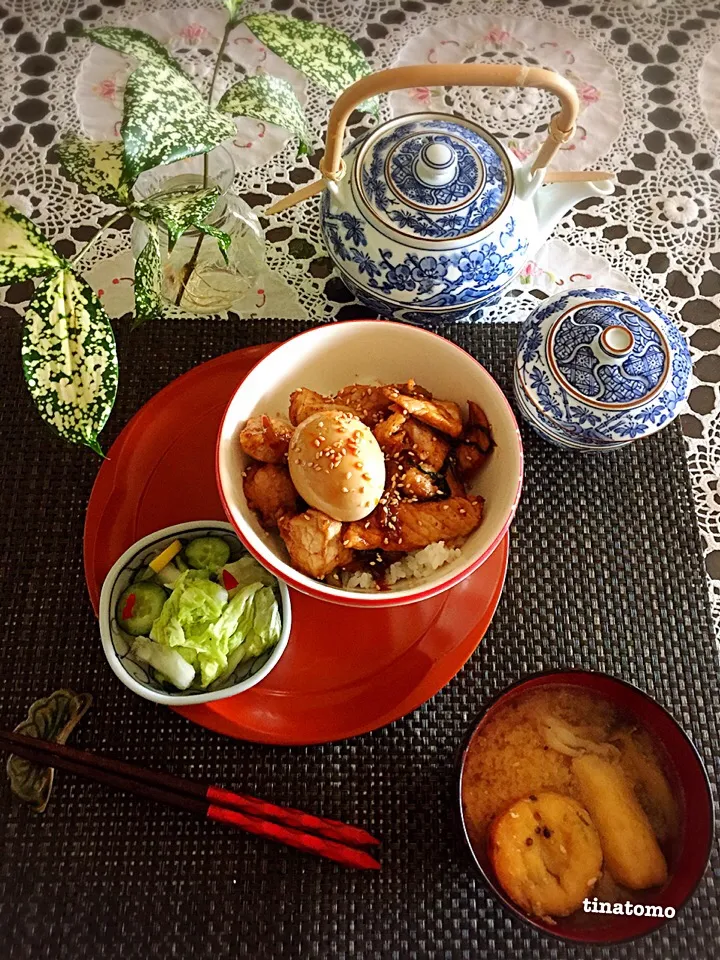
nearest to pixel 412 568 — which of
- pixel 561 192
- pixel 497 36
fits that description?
pixel 561 192

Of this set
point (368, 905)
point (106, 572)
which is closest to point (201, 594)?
point (106, 572)

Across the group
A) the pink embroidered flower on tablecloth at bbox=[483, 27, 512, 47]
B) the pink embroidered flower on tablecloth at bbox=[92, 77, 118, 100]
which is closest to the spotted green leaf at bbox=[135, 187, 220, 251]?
the pink embroidered flower on tablecloth at bbox=[92, 77, 118, 100]

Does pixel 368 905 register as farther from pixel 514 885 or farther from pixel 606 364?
pixel 606 364

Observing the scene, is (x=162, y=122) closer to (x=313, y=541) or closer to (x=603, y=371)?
(x=313, y=541)

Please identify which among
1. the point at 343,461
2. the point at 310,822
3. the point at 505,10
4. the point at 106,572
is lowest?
the point at 310,822

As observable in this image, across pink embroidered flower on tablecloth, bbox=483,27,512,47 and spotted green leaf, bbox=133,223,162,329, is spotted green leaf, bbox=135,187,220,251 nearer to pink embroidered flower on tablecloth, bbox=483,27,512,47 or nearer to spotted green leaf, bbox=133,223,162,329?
spotted green leaf, bbox=133,223,162,329

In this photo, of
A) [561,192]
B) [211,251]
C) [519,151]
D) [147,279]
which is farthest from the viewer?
[519,151]
